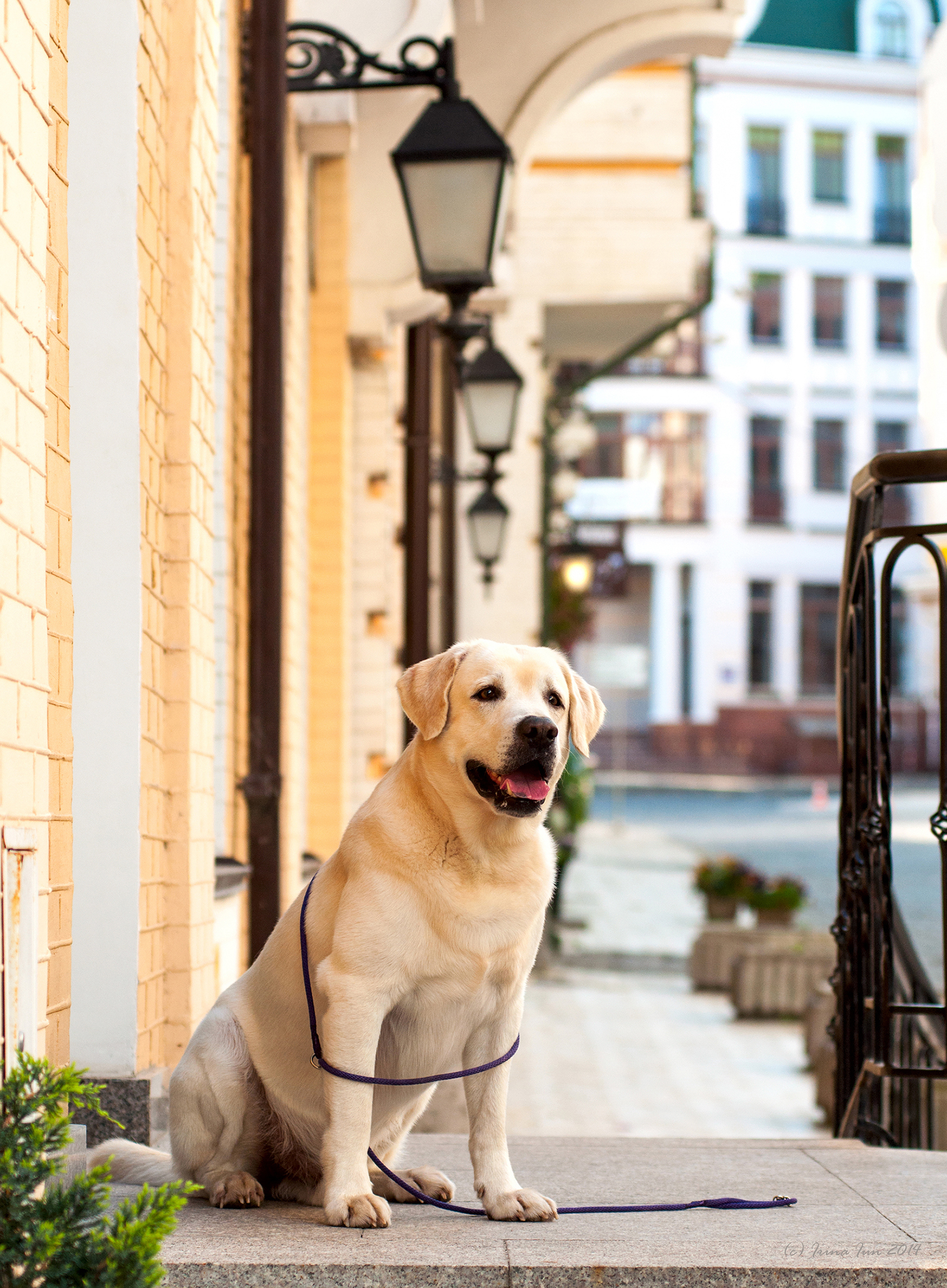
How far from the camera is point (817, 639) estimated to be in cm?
5975

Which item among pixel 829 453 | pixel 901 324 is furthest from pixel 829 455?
pixel 901 324

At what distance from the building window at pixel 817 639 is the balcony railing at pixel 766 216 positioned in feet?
46.3

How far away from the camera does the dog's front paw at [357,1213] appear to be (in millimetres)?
3197

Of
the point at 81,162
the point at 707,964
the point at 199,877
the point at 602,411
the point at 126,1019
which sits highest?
the point at 602,411

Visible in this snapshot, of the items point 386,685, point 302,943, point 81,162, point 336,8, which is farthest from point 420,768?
point 386,685

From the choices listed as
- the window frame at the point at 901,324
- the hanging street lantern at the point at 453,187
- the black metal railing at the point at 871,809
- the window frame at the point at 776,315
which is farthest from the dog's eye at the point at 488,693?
the window frame at the point at 901,324

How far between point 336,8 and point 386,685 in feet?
14.0

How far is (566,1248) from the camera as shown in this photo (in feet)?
9.91

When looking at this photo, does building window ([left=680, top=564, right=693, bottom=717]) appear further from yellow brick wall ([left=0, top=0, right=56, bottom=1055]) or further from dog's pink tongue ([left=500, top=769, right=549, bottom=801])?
yellow brick wall ([left=0, top=0, right=56, bottom=1055])

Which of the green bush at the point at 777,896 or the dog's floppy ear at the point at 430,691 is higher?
the dog's floppy ear at the point at 430,691

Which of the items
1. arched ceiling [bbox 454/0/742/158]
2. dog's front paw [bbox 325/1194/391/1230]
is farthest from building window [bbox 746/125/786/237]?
dog's front paw [bbox 325/1194/391/1230]

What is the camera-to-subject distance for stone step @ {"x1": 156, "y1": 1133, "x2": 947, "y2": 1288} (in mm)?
2879

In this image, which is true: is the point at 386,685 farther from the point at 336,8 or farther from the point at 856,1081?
the point at 856,1081

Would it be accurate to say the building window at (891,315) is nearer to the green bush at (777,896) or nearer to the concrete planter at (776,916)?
the green bush at (777,896)
